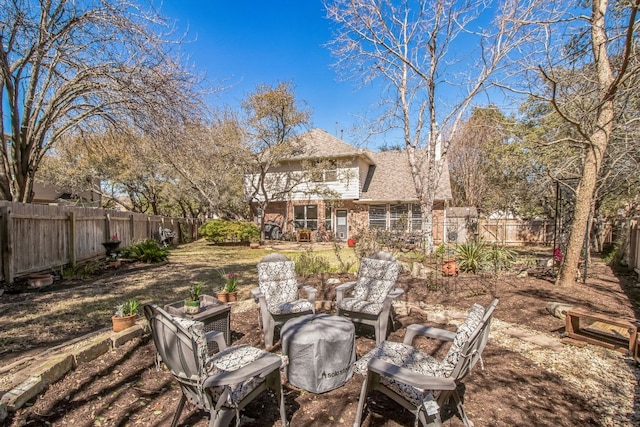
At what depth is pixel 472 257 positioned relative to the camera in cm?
801

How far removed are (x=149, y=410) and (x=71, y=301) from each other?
171 inches

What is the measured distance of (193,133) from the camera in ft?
26.3

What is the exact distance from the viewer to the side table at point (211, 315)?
12.0 ft

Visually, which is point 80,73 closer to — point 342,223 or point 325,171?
point 325,171

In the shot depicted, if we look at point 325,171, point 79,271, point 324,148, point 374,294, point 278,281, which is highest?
point 324,148

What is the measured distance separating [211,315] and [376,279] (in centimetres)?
242

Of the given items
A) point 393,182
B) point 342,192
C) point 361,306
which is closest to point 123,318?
point 361,306

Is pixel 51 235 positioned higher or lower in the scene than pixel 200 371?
higher

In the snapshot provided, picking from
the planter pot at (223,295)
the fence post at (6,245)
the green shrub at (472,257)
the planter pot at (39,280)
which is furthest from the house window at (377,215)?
the fence post at (6,245)

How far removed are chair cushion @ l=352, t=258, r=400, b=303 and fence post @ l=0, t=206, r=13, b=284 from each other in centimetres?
688

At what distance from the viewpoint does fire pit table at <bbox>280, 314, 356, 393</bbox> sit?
2.98 meters

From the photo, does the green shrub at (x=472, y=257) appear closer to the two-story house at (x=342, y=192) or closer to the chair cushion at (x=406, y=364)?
the chair cushion at (x=406, y=364)

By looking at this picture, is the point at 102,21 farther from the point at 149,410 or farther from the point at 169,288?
the point at 149,410

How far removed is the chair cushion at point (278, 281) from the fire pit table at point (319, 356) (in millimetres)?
1373
